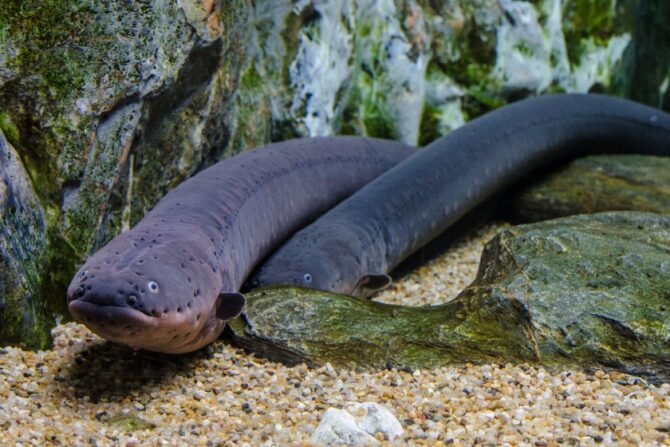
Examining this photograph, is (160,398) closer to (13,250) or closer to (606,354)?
(13,250)

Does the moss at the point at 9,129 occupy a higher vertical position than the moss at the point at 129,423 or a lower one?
higher

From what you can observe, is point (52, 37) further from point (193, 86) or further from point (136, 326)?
point (136, 326)

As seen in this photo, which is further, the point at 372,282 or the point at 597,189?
the point at 597,189

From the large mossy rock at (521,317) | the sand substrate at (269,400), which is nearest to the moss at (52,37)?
the sand substrate at (269,400)

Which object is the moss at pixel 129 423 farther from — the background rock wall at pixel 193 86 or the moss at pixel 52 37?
the moss at pixel 52 37

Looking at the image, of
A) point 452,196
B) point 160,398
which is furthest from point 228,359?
point 452,196

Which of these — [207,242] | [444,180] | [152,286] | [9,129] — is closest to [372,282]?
[444,180]

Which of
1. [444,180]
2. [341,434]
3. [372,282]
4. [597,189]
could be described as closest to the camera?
[341,434]

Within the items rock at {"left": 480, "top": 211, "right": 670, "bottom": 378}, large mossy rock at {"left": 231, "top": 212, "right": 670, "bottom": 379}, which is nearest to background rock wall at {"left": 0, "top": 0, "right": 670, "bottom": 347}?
large mossy rock at {"left": 231, "top": 212, "right": 670, "bottom": 379}
